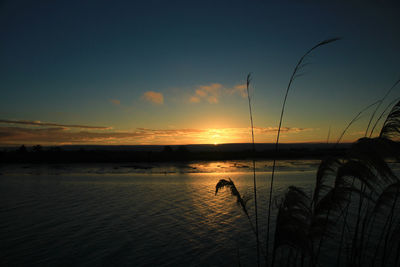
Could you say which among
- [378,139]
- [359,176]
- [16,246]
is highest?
[378,139]

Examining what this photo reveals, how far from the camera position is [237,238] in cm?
793

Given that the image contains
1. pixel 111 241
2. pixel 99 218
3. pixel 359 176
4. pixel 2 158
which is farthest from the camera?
pixel 2 158

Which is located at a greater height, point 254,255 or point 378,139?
point 378,139

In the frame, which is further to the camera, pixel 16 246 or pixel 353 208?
pixel 353 208

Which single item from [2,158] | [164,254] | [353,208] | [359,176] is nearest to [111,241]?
[164,254]

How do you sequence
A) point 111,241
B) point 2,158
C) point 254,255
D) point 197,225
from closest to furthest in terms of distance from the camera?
1. point 254,255
2. point 111,241
3. point 197,225
4. point 2,158

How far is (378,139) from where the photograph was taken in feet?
11.0

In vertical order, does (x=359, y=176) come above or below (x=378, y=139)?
below

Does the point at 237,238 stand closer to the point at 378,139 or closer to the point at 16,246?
the point at 378,139

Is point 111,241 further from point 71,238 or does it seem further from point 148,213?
point 148,213

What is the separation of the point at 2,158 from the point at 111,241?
42.2m

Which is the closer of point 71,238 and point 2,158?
point 71,238

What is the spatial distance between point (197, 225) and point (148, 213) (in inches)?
107

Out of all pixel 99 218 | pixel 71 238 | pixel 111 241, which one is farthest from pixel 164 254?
pixel 99 218
